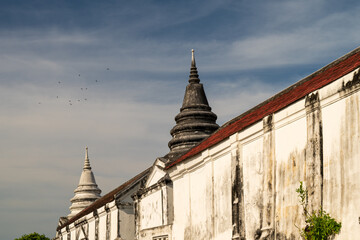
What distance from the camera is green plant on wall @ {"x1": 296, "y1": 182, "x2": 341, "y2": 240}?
12.4m

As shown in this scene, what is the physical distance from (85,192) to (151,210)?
29973 millimetres

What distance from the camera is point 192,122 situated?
29.7 metres

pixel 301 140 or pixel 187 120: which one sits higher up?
pixel 187 120

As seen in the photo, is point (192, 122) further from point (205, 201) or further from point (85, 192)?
point (85, 192)

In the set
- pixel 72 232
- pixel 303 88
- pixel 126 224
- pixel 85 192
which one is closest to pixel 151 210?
pixel 126 224

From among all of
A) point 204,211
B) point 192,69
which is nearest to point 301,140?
point 204,211

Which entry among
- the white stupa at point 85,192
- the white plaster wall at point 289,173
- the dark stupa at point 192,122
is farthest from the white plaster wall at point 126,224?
the white stupa at point 85,192

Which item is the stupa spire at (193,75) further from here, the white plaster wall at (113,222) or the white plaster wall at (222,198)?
the white plaster wall at (222,198)

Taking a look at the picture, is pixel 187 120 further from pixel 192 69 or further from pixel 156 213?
pixel 156 213

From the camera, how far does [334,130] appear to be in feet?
42.1

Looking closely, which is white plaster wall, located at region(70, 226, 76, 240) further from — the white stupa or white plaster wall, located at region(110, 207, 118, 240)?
the white stupa

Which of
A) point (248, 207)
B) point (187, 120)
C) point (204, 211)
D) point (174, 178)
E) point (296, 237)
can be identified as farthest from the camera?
point (187, 120)

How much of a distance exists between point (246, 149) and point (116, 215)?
14.6 m

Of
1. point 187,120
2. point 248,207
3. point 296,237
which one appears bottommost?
point 296,237
